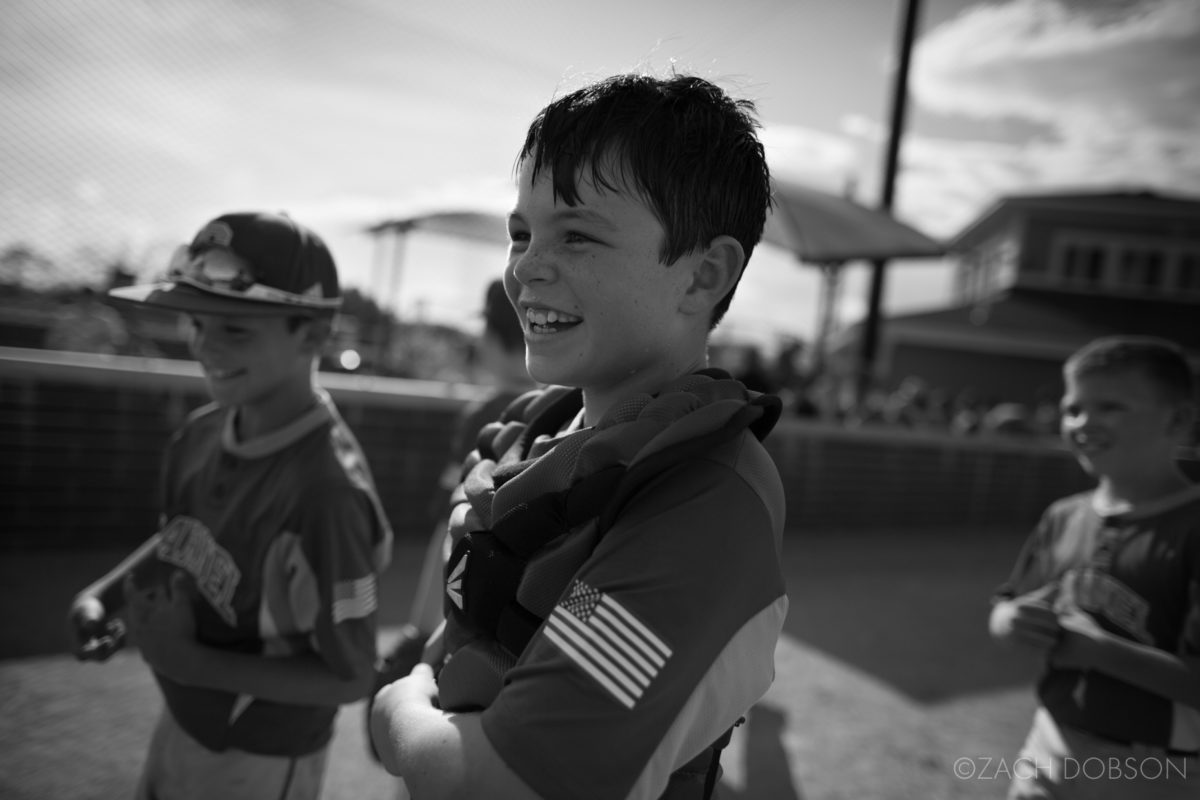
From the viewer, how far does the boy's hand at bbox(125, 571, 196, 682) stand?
1.58 metres

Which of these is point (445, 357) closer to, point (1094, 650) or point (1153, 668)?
point (1094, 650)

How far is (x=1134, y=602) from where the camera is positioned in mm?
2078

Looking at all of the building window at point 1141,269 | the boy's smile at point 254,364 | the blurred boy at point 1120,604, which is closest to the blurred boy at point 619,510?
the boy's smile at point 254,364

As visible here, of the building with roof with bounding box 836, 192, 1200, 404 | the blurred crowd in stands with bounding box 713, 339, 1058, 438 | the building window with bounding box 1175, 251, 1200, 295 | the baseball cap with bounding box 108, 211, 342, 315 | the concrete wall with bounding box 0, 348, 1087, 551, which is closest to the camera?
the baseball cap with bounding box 108, 211, 342, 315

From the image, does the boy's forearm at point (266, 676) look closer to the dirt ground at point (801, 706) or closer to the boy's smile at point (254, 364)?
the boy's smile at point (254, 364)

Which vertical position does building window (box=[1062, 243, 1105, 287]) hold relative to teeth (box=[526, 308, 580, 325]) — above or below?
above

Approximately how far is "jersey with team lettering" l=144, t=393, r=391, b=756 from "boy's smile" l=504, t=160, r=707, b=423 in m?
0.81

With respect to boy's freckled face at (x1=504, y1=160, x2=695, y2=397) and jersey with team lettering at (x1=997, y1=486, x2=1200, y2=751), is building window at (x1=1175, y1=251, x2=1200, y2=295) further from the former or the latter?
boy's freckled face at (x1=504, y1=160, x2=695, y2=397)

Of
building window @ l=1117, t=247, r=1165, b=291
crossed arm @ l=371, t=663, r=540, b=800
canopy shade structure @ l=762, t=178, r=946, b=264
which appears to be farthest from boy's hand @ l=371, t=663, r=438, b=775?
building window @ l=1117, t=247, r=1165, b=291

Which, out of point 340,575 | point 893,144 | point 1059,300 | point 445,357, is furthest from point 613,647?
point 1059,300

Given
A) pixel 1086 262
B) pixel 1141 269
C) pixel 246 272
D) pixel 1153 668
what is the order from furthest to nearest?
pixel 1086 262
pixel 1141 269
pixel 1153 668
pixel 246 272

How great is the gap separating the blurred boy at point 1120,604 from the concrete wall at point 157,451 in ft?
10.7

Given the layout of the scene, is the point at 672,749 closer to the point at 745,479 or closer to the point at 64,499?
the point at 745,479

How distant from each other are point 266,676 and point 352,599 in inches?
9.0
